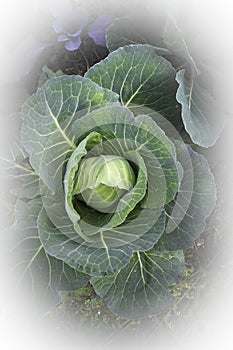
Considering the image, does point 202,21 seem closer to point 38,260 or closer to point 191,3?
point 191,3

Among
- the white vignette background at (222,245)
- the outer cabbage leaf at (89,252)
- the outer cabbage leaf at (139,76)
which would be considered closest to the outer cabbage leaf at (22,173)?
the white vignette background at (222,245)

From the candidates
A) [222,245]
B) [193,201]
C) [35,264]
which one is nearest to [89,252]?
[35,264]

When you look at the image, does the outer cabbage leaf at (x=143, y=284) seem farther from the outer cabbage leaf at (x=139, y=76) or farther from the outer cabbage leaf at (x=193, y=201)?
the outer cabbage leaf at (x=139, y=76)

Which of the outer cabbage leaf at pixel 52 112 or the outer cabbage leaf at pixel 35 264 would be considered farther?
the outer cabbage leaf at pixel 35 264

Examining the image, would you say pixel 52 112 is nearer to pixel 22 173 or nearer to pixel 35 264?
pixel 22 173

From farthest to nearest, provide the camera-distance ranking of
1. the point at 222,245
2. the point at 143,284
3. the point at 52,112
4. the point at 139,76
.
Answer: the point at 222,245
the point at 143,284
the point at 139,76
the point at 52,112

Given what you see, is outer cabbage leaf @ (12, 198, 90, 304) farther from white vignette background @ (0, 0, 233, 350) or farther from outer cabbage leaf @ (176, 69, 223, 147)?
outer cabbage leaf @ (176, 69, 223, 147)
